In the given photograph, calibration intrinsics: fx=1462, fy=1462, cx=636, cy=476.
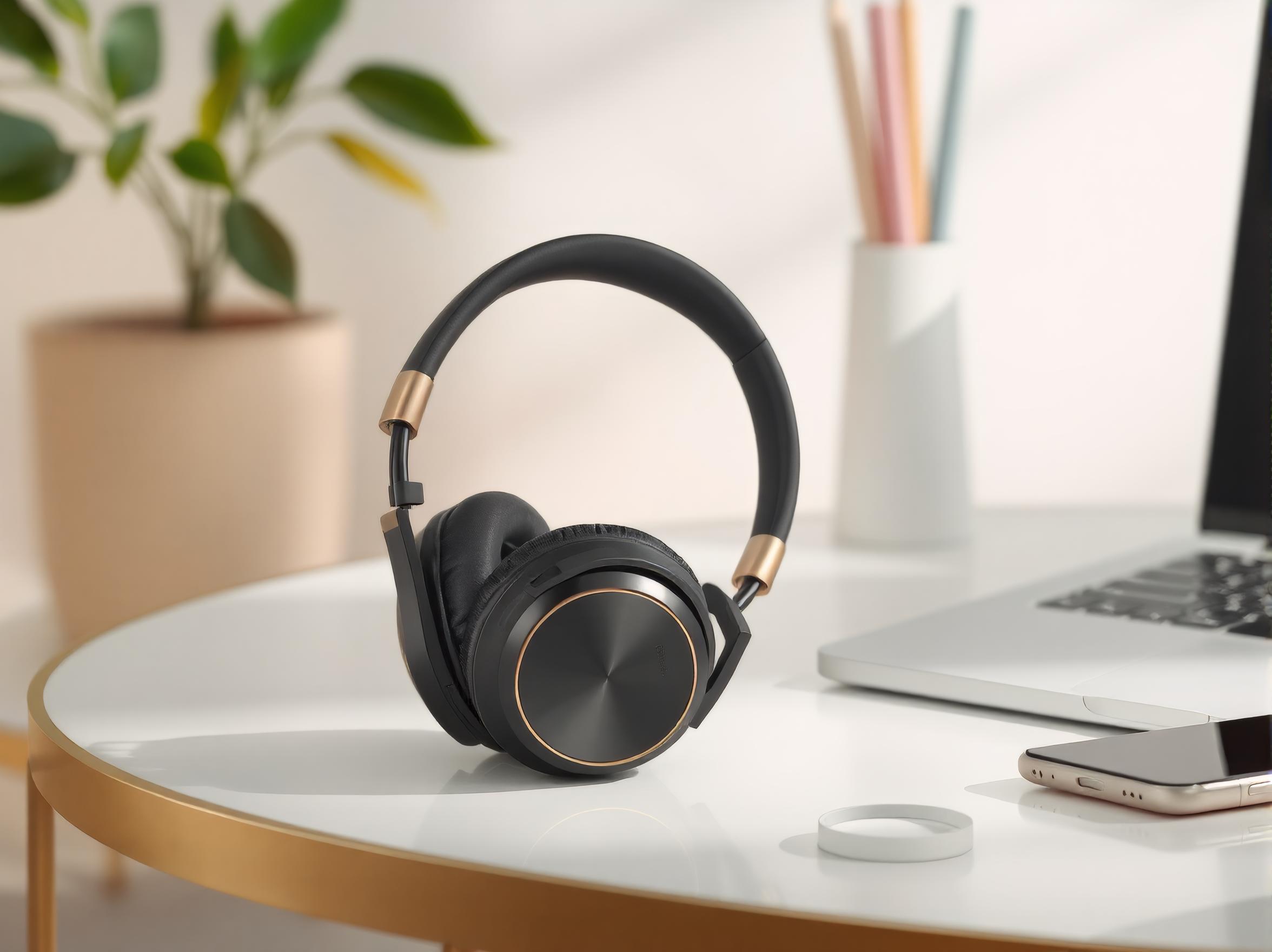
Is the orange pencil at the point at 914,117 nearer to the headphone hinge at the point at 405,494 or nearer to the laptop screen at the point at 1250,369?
the laptop screen at the point at 1250,369

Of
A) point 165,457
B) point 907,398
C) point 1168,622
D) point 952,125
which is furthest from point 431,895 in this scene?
point 165,457

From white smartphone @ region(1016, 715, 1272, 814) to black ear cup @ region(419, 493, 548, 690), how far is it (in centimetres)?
19

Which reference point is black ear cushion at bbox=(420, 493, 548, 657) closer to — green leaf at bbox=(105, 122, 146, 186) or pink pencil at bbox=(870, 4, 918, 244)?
pink pencil at bbox=(870, 4, 918, 244)

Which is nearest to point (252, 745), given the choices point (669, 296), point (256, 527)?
point (669, 296)

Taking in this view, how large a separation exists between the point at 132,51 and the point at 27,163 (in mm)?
150

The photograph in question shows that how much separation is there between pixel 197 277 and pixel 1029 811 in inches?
48.4

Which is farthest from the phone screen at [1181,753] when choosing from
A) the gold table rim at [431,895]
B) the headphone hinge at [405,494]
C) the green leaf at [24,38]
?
the green leaf at [24,38]

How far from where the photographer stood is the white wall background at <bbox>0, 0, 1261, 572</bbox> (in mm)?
1565

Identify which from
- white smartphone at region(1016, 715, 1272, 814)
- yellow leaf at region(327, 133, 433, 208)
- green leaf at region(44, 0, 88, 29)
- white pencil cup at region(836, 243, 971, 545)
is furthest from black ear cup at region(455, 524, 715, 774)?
green leaf at region(44, 0, 88, 29)

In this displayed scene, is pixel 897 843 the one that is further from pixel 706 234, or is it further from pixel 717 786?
pixel 706 234

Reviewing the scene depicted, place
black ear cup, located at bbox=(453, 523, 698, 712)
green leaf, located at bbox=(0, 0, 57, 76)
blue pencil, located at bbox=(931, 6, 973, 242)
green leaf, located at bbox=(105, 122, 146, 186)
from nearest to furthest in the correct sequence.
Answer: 1. black ear cup, located at bbox=(453, 523, 698, 712)
2. blue pencil, located at bbox=(931, 6, 973, 242)
3. green leaf, located at bbox=(105, 122, 146, 186)
4. green leaf, located at bbox=(0, 0, 57, 76)

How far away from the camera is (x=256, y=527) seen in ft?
4.73

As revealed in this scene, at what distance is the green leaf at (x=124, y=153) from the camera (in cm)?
132

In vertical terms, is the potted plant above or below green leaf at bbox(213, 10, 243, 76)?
below
